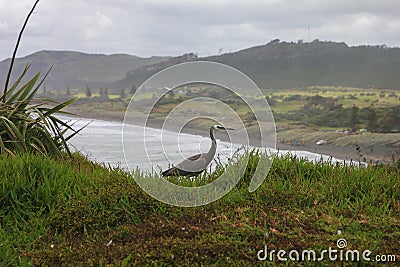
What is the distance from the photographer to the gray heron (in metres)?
3.14

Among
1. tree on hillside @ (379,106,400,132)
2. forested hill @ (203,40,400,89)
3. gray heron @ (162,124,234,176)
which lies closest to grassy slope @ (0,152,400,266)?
gray heron @ (162,124,234,176)

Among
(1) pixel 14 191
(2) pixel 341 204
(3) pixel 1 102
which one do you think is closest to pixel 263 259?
(2) pixel 341 204

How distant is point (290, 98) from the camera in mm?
11703

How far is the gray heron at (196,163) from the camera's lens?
3.14 meters

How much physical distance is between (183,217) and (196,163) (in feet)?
1.64

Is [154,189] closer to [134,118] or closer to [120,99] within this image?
[134,118]

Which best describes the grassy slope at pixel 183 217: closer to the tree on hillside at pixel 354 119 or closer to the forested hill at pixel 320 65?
the tree on hillside at pixel 354 119

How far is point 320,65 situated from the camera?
1333 centimetres

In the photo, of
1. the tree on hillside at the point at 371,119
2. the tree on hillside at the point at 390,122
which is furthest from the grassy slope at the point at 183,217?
the tree on hillside at the point at 390,122

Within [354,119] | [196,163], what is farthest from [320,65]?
[196,163]

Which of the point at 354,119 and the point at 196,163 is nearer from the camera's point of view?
the point at 196,163

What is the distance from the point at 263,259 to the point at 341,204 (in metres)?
0.82

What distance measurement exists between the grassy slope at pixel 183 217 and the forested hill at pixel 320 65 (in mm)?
7619

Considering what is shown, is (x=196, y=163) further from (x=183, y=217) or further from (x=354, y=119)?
(x=354, y=119)
